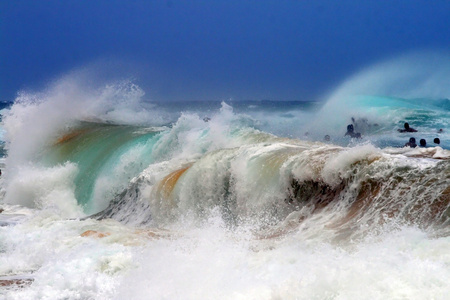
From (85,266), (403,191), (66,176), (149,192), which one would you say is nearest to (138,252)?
(85,266)

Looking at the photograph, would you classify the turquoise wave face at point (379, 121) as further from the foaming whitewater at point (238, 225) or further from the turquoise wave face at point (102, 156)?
the foaming whitewater at point (238, 225)

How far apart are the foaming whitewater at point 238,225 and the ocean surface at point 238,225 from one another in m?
0.02

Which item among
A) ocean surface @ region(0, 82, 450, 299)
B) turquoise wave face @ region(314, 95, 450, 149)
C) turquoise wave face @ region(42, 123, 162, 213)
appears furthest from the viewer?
turquoise wave face @ region(314, 95, 450, 149)

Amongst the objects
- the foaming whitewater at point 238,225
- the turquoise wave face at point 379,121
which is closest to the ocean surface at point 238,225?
the foaming whitewater at point 238,225

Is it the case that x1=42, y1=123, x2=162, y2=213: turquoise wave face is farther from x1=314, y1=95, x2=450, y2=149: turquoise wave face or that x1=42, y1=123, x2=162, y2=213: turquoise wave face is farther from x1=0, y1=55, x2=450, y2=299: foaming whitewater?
x1=314, y1=95, x2=450, y2=149: turquoise wave face

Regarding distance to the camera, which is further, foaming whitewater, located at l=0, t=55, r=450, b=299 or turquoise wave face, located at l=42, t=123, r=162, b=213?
turquoise wave face, located at l=42, t=123, r=162, b=213

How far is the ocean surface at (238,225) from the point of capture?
4.48m

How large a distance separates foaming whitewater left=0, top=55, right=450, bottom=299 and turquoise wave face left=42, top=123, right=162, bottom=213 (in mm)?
72

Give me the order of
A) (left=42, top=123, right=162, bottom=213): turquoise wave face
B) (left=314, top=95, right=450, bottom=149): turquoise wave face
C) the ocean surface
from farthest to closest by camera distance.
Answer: (left=314, top=95, right=450, bottom=149): turquoise wave face
(left=42, top=123, right=162, bottom=213): turquoise wave face
the ocean surface

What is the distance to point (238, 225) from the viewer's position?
28.1ft

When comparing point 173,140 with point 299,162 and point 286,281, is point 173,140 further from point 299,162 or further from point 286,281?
point 286,281

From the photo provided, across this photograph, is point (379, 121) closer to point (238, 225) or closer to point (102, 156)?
point (102, 156)

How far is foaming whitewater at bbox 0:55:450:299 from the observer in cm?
448

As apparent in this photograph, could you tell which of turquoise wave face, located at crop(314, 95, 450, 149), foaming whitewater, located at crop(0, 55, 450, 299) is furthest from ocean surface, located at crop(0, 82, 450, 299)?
turquoise wave face, located at crop(314, 95, 450, 149)
